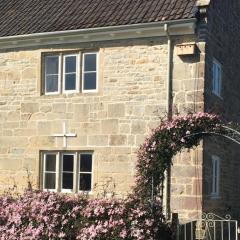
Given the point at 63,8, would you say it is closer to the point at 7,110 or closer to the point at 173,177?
the point at 7,110

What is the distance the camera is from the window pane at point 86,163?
56.4 ft

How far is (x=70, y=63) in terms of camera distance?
1773cm

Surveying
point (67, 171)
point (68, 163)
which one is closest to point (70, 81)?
point (68, 163)

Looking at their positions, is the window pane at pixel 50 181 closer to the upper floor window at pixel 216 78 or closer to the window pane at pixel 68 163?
the window pane at pixel 68 163

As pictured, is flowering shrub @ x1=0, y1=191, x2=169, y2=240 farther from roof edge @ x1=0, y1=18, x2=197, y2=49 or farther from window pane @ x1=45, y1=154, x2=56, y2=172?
roof edge @ x1=0, y1=18, x2=197, y2=49

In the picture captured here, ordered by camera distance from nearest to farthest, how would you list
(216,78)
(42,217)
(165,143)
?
(165,143) → (42,217) → (216,78)

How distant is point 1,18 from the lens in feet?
65.2

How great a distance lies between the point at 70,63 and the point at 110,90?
1.62m

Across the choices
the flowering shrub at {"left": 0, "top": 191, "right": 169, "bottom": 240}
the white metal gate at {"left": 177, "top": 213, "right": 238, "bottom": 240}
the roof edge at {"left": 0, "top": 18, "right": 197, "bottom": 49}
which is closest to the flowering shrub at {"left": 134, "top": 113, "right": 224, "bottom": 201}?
the flowering shrub at {"left": 0, "top": 191, "right": 169, "bottom": 240}

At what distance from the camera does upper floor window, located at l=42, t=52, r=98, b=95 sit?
17.5 metres

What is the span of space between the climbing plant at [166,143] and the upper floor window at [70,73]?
492 cm

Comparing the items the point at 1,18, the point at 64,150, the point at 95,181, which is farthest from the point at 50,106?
the point at 1,18

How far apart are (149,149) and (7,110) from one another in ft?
23.3

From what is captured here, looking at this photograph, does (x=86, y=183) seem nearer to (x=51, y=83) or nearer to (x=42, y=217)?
(x=51, y=83)
